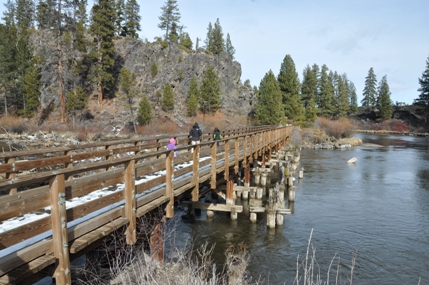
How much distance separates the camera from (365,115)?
333 ft

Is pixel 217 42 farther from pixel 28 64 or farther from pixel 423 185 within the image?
pixel 423 185

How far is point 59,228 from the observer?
4.02 meters

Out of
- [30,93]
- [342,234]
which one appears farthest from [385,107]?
[342,234]

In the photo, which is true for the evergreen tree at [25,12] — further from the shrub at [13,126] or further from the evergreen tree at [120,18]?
the shrub at [13,126]

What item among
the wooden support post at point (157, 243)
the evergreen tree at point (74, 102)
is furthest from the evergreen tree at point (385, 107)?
the wooden support post at point (157, 243)

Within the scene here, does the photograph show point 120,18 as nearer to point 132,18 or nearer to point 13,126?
point 132,18

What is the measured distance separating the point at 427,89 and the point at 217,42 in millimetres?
55494

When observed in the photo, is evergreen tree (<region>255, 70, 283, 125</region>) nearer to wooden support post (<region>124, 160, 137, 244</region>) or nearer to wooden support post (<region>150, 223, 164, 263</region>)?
wooden support post (<region>150, 223, 164, 263</region>)

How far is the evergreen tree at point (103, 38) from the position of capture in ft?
176

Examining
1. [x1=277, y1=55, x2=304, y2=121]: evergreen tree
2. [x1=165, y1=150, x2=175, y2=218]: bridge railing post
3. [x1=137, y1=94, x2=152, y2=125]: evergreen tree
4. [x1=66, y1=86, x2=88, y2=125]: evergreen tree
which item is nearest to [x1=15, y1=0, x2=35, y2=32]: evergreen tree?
[x1=66, y1=86, x2=88, y2=125]: evergreen tree

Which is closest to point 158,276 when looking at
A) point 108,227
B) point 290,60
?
point 108,227

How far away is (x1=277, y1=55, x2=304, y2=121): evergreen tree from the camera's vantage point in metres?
66.2

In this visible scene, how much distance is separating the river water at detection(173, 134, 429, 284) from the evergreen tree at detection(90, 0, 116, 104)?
4282 cm

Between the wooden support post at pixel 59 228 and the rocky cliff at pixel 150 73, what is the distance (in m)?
47.8
